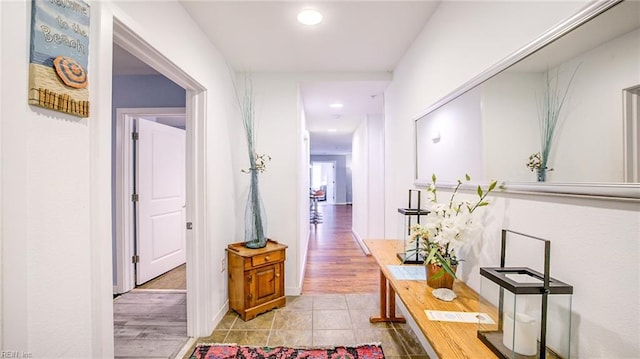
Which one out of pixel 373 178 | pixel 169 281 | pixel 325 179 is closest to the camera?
pixel 169 281

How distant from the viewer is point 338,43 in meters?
2.21

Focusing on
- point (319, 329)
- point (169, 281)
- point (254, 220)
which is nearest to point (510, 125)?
point (319, 329)

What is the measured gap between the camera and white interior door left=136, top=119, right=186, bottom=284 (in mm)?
3102

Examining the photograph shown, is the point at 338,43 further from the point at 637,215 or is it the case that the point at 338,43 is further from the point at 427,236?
the point at 637,215

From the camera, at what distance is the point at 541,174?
3.00 ft

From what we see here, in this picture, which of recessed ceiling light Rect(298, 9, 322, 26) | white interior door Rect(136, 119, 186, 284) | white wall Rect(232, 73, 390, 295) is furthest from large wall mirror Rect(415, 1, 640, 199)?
white interior door Rect(136, 119, 186, 284)

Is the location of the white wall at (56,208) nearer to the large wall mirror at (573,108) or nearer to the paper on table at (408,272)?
the paper on table at (408,272)

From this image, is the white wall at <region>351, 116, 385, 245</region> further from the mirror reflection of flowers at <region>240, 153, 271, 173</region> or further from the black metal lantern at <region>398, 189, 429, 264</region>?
the black metal lantern at <region>398, 189, 429, 264</region>

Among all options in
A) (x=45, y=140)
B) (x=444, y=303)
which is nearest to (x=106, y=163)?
(x=45, y=140)

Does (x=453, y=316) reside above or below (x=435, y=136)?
below

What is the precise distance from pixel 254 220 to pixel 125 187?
1677 mm

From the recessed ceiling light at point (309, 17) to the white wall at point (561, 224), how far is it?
0.81 metres

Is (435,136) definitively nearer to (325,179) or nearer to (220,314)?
(220,314)

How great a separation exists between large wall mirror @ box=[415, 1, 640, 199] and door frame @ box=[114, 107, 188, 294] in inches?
121
